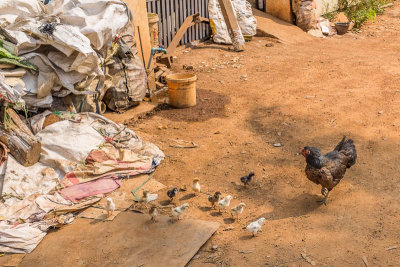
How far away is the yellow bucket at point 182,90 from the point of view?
8.29 metres

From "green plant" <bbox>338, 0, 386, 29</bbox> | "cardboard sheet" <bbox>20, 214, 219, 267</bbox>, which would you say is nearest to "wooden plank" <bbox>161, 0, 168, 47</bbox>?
"green plant" <bbox>338, 0, 386, 29</bbox>

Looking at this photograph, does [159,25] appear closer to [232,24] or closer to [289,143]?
[232,24]

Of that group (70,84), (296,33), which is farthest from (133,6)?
(296,33)

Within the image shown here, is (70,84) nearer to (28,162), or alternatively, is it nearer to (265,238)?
(28,162)

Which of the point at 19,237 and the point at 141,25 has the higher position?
the point at 141,25

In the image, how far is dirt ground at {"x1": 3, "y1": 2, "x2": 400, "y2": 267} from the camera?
4.76 metres

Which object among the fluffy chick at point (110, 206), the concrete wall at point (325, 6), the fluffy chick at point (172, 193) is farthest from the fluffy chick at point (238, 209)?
the concrete wall at point (325, 6)

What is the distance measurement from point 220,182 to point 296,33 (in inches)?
328

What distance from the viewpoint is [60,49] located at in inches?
251

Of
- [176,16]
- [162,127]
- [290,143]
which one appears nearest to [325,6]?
[176,16]

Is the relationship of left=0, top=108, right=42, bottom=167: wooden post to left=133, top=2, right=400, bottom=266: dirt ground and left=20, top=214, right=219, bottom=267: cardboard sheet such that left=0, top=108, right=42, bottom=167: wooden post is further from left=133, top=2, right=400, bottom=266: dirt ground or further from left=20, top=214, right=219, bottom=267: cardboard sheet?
left=133, top=2, right=400, bottom=266: dirt ground

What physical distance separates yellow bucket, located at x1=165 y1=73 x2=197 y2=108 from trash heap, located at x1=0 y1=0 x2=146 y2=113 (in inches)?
47.5

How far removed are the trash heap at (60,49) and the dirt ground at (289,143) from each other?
1.32 metres

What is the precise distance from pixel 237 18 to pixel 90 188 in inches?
324
